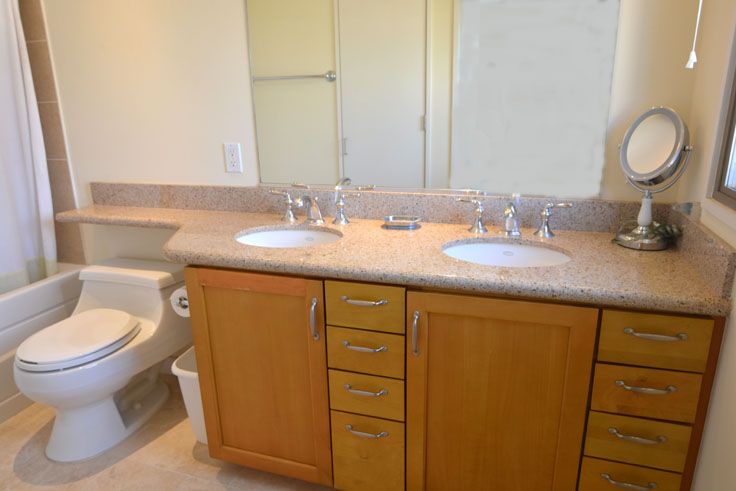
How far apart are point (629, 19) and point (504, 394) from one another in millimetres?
1089

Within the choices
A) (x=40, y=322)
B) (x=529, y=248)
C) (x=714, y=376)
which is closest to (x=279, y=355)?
(x=529, y=248)

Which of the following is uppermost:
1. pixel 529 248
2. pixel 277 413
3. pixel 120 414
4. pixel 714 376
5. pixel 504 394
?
pixel 529 248

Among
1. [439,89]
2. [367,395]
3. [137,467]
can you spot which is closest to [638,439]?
[367,395]

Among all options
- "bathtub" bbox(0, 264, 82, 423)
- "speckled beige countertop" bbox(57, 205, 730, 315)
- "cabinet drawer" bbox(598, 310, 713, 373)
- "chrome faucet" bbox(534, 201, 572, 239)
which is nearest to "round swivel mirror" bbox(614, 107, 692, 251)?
"speckled beige countertop" bbox(57, 205, 730, 315)

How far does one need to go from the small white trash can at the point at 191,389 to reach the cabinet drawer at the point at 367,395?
0.55 meters

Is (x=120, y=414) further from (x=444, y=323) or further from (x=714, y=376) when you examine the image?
(x=714, y=376)

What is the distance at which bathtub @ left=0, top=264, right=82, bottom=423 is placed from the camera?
73.1 inches

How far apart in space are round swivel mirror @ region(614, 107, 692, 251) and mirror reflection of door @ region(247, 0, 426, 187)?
629mm

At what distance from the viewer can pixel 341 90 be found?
5.36ft

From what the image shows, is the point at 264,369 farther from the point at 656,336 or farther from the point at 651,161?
the point at 651,161

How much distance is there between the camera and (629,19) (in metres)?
1.31

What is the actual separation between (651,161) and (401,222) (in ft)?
2.43

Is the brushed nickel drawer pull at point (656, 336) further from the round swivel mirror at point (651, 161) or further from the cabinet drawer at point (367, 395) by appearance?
the cabinet drawer at point (367, 395)

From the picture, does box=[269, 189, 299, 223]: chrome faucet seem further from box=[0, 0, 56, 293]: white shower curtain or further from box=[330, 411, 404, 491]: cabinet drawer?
box=[0, 0, 56, 293]: white shower curtain
